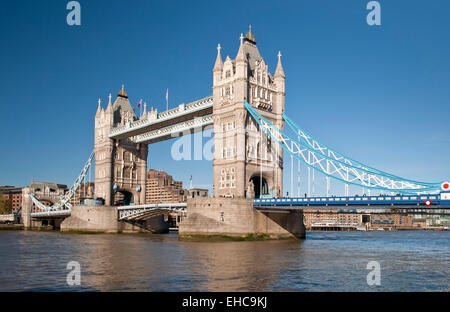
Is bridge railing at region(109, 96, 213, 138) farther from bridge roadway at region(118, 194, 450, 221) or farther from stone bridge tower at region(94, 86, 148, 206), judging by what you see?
bridge roadway at region(118, 194, 450, 221)

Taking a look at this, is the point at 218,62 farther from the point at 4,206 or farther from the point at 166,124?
the point at 4,206

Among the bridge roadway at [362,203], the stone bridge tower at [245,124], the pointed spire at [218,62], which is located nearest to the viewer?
the bridge roadway at [362,203]

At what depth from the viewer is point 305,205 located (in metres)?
49.8

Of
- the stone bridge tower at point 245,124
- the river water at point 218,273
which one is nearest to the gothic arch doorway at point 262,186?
the stone bridge tower at point 245,124

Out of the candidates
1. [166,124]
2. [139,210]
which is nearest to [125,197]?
[139,210]

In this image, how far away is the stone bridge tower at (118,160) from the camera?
86.2 m

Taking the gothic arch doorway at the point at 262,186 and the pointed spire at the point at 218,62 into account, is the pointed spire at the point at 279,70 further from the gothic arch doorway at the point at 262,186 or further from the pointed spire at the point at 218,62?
the gothic arch doorway at the point at 262,186

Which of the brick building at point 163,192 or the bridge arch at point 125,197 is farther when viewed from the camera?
the brick building at point 163,192

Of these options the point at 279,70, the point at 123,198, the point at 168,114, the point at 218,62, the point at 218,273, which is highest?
the point at 218,62

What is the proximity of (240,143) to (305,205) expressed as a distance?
1303cm

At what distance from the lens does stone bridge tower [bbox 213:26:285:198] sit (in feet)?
193

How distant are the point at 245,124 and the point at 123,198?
4293cm

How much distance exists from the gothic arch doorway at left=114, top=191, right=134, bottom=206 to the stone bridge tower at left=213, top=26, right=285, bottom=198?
3479 centimetres

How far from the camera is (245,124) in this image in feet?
196
